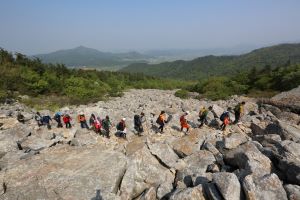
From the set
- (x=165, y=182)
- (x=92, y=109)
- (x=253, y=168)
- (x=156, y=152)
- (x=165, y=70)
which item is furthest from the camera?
(x=165, y=70)

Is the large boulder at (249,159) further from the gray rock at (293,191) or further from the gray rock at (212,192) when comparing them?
the gray rock at (212,192)

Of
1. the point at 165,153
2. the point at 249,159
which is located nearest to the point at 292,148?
the point at 249,159

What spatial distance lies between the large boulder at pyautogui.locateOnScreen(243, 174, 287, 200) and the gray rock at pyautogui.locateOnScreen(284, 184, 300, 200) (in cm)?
20

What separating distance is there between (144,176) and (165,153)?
71.4 inches

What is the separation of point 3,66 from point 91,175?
112 feet

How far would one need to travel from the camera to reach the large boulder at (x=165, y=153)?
13.0 meters

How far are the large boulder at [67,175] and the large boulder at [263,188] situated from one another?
4490 mm

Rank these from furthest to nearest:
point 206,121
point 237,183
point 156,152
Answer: point 206,121 < point 156,152 < point 237,183

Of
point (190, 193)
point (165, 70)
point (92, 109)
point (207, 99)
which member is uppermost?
point (190, 193)

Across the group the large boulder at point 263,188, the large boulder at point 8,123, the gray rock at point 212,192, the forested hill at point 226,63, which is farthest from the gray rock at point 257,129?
the forested hill at point 226,63

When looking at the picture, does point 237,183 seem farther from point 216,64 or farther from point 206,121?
point 216,64

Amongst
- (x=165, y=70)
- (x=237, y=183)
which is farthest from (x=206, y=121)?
(x=165, y=70)

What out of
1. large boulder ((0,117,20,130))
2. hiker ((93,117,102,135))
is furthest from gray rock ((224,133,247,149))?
large boulder ((0,117,20,130))

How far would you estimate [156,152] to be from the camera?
1330cm
